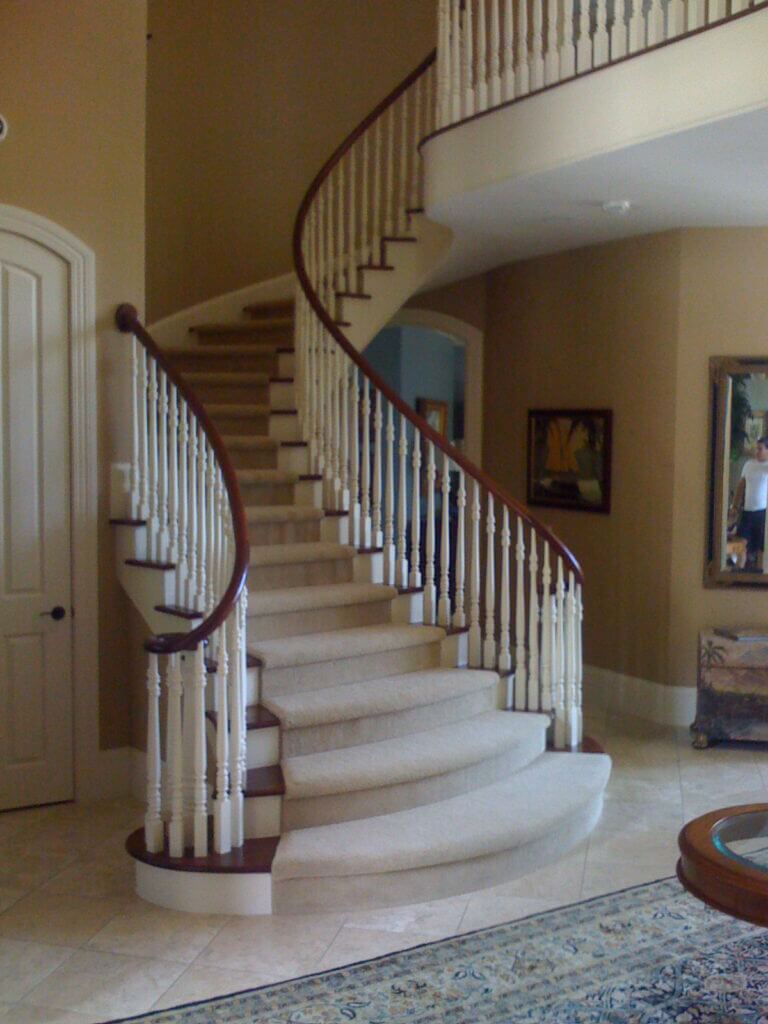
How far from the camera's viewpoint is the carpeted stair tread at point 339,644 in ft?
15.5

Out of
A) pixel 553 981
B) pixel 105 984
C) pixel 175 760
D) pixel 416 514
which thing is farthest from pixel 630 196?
pixel 105 984

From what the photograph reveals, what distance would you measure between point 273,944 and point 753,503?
3878 mm

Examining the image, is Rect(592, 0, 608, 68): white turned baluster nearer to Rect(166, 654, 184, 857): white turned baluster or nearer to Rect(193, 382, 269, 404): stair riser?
Rect(193, 382, 269, 404): stair riser

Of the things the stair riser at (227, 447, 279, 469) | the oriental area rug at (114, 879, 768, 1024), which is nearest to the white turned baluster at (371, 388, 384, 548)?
the stair riser at (227, 447, 279, 469)

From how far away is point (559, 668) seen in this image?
5.28m

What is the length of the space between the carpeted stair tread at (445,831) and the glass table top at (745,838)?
3.28ft

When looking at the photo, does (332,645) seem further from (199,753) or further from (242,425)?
(242,425)

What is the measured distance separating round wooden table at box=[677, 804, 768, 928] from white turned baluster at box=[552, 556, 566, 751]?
167cm

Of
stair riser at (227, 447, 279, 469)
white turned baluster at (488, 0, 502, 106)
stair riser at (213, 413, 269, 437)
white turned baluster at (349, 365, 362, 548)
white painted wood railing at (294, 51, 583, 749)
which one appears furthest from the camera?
stair riser at (213, 413, 269, 437)

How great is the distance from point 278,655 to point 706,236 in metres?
3.51

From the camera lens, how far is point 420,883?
160 inches

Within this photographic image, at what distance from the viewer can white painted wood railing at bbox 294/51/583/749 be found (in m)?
5.29

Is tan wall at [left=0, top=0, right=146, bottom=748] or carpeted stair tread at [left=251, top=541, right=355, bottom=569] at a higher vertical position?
tan wall at [left=0, top=0, right=146, bottom=748]

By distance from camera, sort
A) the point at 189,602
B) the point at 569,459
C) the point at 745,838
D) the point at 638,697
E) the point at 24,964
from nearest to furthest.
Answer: the point at 745,838, the point at 24,964, the point at 189,602, the point at 638,697, the point at 569,459
